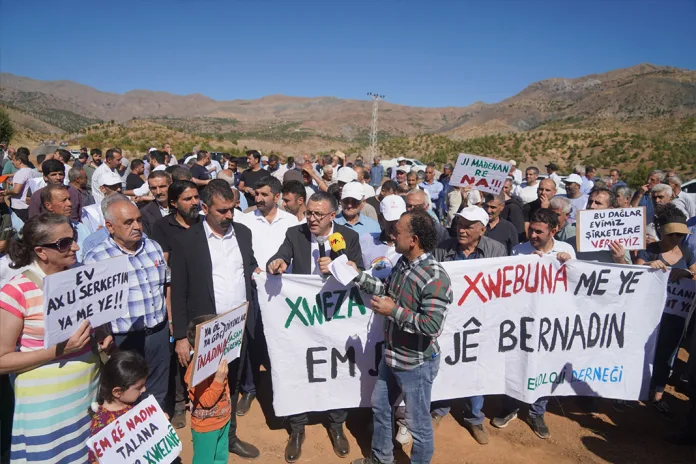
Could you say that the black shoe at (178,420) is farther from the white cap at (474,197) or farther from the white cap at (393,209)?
the white cap at (474,197)

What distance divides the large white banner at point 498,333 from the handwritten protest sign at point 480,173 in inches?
105

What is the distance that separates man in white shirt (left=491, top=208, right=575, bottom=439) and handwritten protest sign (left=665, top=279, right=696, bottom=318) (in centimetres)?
115

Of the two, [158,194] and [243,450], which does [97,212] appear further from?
[243,450]

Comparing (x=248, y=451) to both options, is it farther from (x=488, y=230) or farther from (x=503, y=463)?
(x=488, y=230)

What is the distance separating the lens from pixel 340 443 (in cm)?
406

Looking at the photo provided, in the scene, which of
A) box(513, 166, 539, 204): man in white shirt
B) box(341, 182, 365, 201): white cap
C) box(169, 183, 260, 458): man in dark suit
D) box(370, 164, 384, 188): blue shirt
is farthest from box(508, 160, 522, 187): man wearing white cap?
box(169, 183, 260, 458): man in dark suit

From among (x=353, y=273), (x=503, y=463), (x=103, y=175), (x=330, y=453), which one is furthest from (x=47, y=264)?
(x=503, y=463)

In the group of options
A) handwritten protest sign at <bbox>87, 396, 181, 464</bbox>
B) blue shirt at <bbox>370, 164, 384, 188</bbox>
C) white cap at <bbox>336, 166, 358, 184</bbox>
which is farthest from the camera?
blue shirt at <bbox>370, 164, 384, 188</bbox>

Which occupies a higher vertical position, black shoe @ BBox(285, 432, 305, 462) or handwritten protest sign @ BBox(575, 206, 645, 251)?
handwritten protest sign @ BBox(575, 206, 645, 251)

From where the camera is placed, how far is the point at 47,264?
2656 millimetres

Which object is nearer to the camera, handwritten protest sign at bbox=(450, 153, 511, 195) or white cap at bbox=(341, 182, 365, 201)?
white cap at bbox=(341, 182, 365, 201)

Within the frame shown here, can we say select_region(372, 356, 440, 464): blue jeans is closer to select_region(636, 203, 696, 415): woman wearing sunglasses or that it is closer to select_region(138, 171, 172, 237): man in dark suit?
select_region(636, 203, 696, 415): woman wearing sunglasses

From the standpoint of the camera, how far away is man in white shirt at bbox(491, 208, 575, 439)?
4141 mm

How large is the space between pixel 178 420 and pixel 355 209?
292 centimetres
